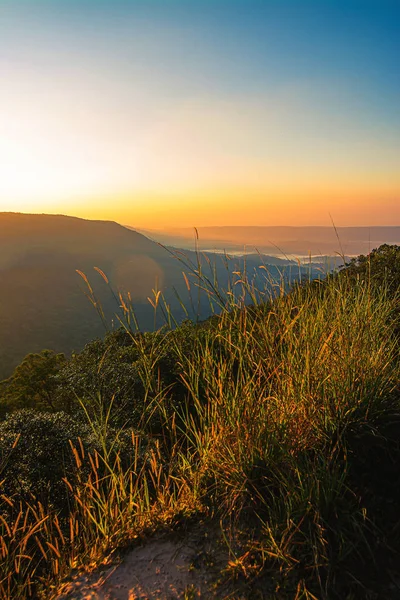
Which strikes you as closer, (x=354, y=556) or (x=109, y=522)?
(x=354, y=556)

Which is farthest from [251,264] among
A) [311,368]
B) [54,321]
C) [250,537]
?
[54,321]

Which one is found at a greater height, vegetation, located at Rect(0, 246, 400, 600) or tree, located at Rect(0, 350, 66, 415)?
vegetation, located at Rect(0, 246, 400, 600)

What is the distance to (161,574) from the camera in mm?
2096

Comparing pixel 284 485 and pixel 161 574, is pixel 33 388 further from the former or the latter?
pixel 284 485

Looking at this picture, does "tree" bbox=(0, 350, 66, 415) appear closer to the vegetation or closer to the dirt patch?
the vegetation

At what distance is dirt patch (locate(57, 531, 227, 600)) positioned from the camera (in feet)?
6.55

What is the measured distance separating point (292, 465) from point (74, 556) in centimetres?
148

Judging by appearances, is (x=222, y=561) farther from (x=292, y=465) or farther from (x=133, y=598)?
(x=292, y=465)

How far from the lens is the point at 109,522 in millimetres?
2463

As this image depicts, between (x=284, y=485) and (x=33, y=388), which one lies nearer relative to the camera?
(x=284, y=485)

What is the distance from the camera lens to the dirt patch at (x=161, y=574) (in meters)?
2.00

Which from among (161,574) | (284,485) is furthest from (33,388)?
(284,485)

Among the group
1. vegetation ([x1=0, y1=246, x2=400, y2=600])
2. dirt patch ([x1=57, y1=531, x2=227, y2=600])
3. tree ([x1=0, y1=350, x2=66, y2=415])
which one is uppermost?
vegetation ([x1=0, y1=246, x2=400, y2=600])

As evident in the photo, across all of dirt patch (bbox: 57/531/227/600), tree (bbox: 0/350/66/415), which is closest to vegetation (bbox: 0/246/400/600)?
dirt patch (bbox: 57/531/227/600)
